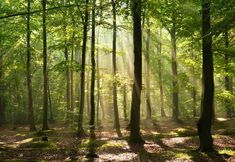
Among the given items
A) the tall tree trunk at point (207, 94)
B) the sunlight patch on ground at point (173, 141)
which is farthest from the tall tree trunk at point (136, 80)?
the tall tree trunk at point (207, 94)

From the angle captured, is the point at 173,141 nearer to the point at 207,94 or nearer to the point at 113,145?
the point at 113,145

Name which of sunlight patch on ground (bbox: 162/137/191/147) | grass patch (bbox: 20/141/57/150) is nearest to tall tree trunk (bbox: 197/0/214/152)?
sunlight patch on ground (bbox: 162/137/191/147)

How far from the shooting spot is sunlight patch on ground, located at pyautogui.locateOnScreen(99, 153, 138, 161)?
15273 mm

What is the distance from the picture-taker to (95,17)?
2523 centimetres

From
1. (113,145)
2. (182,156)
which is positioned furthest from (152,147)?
(182,156)

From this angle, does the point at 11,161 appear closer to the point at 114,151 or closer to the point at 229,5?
the point at 114,151

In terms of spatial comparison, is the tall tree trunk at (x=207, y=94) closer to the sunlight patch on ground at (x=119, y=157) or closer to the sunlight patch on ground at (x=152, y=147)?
the sunlight patch on ground at (x=152, y=147)

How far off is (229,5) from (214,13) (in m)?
1.18

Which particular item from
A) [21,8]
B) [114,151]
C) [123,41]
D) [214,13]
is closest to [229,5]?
[214,13]

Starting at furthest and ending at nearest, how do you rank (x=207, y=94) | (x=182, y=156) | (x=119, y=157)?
(x=119, y=157) → (x=207, y=94) → (x=182, y=156)

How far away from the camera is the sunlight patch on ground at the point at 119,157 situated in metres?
15.3

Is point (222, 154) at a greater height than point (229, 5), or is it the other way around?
point (229, 5)

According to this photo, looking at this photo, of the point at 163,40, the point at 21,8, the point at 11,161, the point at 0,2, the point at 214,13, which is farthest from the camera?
the point at 163,40

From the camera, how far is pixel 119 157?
51.9 feet
